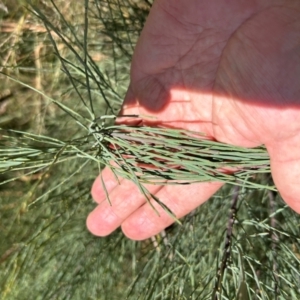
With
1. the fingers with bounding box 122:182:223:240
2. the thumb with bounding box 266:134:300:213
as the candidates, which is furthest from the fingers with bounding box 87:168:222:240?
the thumb with bounding box 266:134:300:213

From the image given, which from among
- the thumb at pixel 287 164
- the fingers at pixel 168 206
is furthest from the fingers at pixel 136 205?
the thumb at pixel 287 164

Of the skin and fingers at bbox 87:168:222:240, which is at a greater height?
the skin

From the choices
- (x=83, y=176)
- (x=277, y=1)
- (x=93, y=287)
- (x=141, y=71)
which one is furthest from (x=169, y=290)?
(x=277, y=1)

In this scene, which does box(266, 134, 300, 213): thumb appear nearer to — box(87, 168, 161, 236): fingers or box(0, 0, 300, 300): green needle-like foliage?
box(0, 0, 300, 300): green needle-like foliage

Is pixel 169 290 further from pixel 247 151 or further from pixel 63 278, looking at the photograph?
pixel 247 151

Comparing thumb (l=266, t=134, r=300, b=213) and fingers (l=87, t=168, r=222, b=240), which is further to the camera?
fingers (l=87, t=168, r=222, b=240)

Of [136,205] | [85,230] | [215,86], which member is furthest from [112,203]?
[215,86]

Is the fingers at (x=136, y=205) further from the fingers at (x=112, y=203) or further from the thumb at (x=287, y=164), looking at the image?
the thumb at (x=287, y=164)
